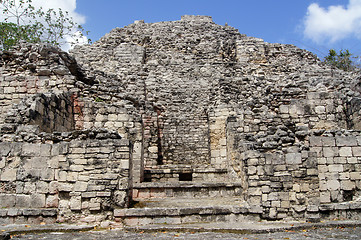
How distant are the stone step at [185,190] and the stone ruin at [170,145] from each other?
27 millimetres

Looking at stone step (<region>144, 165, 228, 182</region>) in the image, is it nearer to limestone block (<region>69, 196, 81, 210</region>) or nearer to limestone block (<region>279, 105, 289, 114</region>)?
limestone block (<region>279, 105, 289, 114</region>)

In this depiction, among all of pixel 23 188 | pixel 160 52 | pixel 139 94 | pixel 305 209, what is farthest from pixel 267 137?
pixel 160 52

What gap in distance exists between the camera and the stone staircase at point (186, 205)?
6859 millimetres

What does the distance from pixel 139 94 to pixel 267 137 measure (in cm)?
1019

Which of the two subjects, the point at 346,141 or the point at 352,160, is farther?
the point at 346,141

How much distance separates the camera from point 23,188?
7219 mm

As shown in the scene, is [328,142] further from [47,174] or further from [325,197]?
[47,174]

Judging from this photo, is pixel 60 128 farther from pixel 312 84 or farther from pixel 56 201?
pixel 312 84

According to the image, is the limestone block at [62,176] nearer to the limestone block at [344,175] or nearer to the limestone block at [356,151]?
the limestone block at [344,175]

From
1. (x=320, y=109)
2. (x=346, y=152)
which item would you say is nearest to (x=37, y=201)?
(x=346, y=152)

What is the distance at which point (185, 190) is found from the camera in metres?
8.88

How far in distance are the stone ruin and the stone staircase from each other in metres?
0.03

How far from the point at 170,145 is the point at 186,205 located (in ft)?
24.4

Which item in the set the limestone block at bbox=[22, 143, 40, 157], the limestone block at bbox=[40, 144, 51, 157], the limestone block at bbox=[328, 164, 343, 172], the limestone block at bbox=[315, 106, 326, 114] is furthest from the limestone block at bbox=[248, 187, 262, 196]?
the limestone block at bbox=[315, 106, 326, 114]
